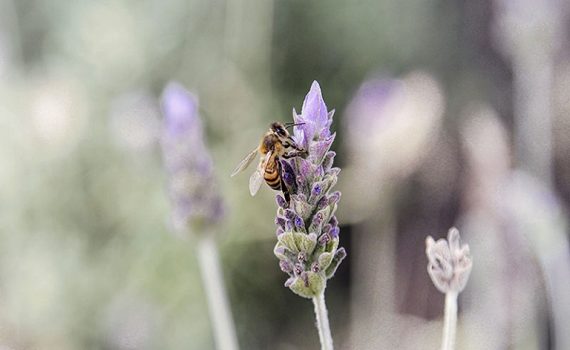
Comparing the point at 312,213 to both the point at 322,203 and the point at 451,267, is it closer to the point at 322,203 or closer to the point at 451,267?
the point at 322,203

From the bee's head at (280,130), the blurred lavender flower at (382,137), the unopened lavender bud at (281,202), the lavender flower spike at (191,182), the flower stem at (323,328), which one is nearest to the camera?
the flower stem at (323,328)

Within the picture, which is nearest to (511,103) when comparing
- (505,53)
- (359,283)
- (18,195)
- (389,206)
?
(505,53)

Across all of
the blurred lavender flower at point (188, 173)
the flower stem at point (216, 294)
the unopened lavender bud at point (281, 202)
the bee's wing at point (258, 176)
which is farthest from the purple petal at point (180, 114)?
the unopened lavender bud at point (281, 202)

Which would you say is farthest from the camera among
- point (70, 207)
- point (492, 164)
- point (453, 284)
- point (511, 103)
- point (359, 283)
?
point (511, 103)

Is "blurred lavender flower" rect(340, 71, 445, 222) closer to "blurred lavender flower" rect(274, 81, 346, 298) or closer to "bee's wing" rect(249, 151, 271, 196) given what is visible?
"bee's wing" rect(249, 151, 271, 196)

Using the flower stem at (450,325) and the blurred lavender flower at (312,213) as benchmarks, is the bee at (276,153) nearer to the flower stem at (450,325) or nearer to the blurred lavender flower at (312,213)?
the blurred lavender flower at (312,213)

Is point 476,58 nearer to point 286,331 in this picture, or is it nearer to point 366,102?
point 366,102

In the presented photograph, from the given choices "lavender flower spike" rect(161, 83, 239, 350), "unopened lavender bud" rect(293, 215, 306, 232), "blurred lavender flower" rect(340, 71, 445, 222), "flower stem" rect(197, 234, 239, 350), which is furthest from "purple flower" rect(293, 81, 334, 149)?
"blurred lavender flower" rect(340, 71, 445, 222)
